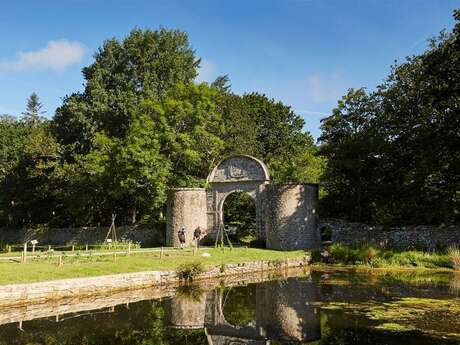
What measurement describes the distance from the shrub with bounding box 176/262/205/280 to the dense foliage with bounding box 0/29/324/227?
40.6 ft

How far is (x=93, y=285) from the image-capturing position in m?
16.8

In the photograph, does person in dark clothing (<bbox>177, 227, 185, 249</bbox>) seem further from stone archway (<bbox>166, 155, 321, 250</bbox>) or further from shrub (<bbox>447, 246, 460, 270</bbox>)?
shrub (<bbox>447, 246, 460, 270</bbox>)

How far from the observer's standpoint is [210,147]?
37.3m

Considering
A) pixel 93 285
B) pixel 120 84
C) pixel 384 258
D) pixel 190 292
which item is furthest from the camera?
pixel 120 84

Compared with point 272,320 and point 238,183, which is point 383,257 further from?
point 272,320

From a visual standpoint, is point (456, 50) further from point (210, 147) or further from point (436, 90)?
point (210, 147)

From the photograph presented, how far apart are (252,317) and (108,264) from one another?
8209 millimetres

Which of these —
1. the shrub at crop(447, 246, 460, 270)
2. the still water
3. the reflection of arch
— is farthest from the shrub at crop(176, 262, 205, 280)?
the shrub at crop(447, 246, 460, 270)

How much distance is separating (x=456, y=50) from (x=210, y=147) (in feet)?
60.8

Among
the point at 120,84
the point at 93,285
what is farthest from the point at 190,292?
the point at 120,84

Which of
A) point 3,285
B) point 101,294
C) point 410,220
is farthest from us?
point 410,220

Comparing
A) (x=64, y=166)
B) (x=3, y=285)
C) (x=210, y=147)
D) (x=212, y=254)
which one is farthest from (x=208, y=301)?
(x=64, y=166)

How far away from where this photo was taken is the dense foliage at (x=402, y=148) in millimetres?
27000

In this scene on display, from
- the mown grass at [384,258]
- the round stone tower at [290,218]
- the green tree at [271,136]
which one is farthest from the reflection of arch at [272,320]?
the green tree at [271,136]
